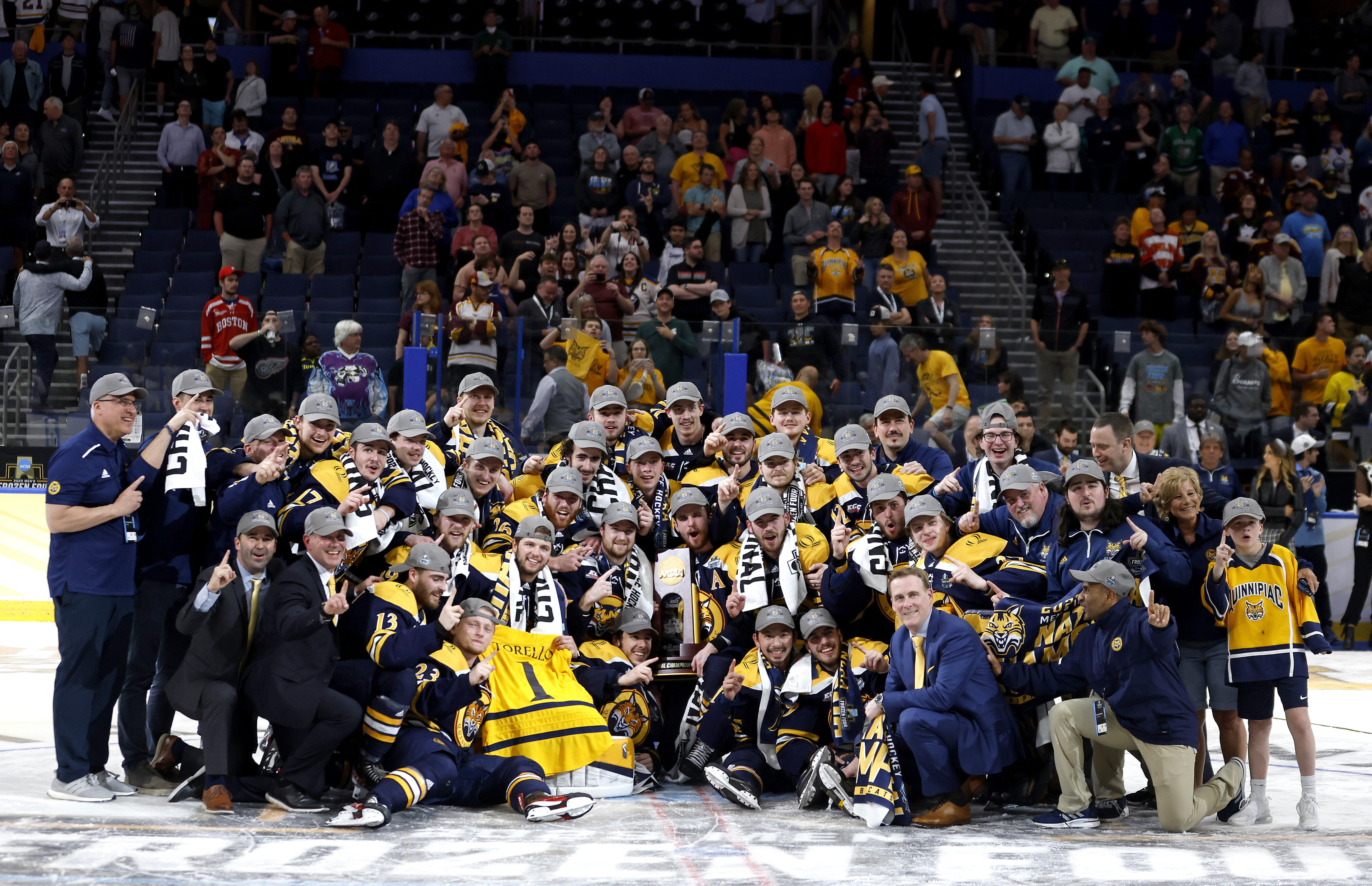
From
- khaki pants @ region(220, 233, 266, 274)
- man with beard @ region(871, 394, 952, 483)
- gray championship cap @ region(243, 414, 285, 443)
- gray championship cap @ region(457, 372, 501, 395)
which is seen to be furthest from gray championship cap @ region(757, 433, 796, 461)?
khaki pants @ region(220, 233, 266, 274)

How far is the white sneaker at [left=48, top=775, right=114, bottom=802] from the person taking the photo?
7391 millimetres

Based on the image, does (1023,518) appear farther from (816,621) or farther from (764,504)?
(764,504)

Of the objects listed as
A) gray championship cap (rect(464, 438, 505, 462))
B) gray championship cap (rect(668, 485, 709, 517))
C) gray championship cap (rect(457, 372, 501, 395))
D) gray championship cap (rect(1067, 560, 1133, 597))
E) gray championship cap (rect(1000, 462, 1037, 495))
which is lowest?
gray championship cap (rect(1067, 560, 1133, 597))

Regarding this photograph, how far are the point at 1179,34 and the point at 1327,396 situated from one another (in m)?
9.36

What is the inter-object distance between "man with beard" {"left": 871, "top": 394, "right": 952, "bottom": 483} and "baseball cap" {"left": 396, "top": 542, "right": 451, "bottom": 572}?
9.75 ft

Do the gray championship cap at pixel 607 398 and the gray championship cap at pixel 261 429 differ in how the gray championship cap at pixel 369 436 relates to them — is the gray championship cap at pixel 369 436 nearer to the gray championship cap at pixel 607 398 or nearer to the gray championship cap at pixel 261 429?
the gray championship cap at pixel 261 429

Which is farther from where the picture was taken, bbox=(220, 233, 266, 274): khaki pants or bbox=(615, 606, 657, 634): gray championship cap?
bbox=(220, 233, 266, 274): khaki pants

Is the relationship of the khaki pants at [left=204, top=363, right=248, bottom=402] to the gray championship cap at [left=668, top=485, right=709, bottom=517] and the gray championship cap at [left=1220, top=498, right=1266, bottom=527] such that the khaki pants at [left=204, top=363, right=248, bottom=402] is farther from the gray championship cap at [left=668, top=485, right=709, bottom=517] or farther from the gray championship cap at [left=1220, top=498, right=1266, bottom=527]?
the gray championship cap at [left=1220, top=498, right=1266, bottom=527]

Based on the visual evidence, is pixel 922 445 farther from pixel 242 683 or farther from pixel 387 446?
pixel 242 683

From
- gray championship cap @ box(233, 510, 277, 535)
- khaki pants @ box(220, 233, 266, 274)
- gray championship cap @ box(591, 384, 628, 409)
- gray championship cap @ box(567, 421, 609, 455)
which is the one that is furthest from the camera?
khaki pants @ box(220, 233, 266, 274)

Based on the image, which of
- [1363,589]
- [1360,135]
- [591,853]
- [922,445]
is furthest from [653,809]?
[1360,135]

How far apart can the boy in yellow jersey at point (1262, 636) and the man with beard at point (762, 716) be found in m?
2.29

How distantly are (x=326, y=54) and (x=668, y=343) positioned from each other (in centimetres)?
935

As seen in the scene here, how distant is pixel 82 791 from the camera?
741cm
